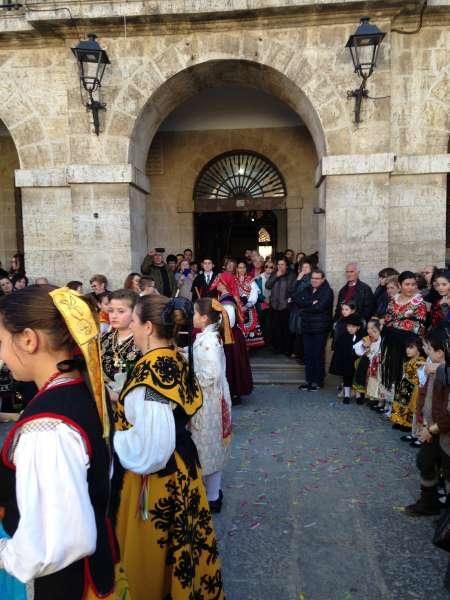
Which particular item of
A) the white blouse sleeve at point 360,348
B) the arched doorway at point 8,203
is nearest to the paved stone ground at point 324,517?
the white blouse sleeve at point 360,348

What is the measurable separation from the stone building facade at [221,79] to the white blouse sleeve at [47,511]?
7165 millimetres

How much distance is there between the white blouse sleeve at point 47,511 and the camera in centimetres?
131

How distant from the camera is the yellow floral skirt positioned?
7.50 feet

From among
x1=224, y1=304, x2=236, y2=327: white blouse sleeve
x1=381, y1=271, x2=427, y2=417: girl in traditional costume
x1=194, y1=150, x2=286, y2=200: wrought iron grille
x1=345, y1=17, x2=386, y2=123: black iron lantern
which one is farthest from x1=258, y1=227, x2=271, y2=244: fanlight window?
x1=381, y1=271, x2=427, y2=417: girl in traditional costume

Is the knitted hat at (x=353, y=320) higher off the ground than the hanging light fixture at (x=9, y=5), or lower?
lower

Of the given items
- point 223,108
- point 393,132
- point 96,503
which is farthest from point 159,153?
point 96,503

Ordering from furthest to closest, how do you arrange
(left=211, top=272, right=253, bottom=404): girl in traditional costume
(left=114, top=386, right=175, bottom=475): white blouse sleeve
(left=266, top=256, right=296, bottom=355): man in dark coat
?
(left=266, top=256, right=296, bottom=355): man in dark coat, (left=211, top=272, right=253, bottom=404): girl in traditional costume, (left=114, top=386, right=175, bottom=475): white blouse sleeve

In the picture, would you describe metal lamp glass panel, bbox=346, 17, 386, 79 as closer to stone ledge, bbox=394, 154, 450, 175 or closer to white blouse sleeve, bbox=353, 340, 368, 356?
stone ledge, bbox=394, 154, 450, 175

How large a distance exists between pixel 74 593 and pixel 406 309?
213 inches

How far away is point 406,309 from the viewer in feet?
19.9

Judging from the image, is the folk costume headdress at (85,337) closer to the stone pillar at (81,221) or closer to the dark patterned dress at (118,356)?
the dark patterned dress at (118,356)

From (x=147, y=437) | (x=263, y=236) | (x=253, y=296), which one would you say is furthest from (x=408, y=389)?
(x=263, y=236)

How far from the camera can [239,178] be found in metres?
11.7

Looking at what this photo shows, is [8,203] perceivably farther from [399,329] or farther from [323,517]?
[323,517]
